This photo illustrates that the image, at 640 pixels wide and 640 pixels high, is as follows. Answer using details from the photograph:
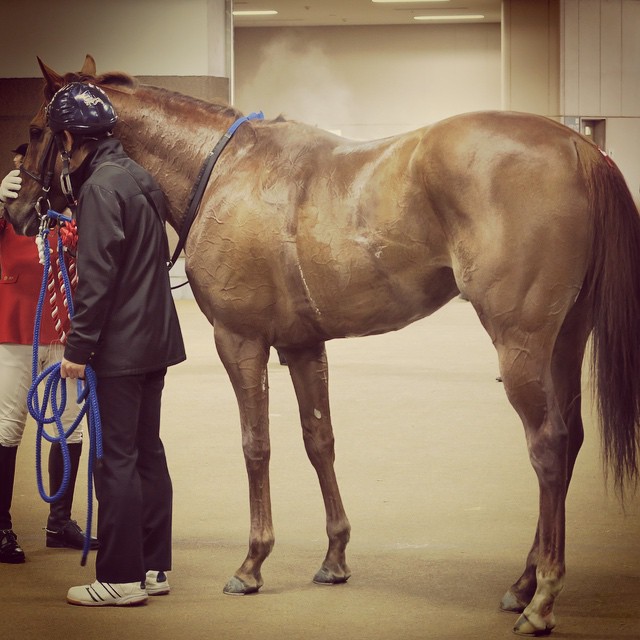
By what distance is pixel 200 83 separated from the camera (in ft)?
46.8

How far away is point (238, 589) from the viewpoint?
368 centimetres

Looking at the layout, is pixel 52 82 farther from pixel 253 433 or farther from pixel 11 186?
pixel 253 433

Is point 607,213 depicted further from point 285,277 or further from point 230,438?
point 230,438

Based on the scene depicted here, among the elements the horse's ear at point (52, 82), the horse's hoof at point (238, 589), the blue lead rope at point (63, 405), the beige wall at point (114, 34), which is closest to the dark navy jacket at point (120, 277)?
the blue lead rope at point (63, 405)

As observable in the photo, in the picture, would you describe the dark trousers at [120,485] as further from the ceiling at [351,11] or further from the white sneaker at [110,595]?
the ceiling at [351,11]

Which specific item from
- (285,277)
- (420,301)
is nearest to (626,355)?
(420,301)

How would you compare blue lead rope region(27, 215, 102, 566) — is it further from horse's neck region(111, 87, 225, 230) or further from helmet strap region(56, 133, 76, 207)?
horse's neck region(111, 87, 225, 230)

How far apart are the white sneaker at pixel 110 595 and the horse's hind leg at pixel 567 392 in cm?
113

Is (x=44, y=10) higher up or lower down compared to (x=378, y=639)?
higher up

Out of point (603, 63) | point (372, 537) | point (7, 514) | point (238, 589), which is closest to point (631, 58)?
point (603, 63)

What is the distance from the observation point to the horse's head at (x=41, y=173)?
3.78 m

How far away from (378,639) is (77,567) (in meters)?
1.28

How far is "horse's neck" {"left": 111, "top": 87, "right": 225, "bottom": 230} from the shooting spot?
12.6 ft

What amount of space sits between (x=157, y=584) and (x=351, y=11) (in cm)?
1744
